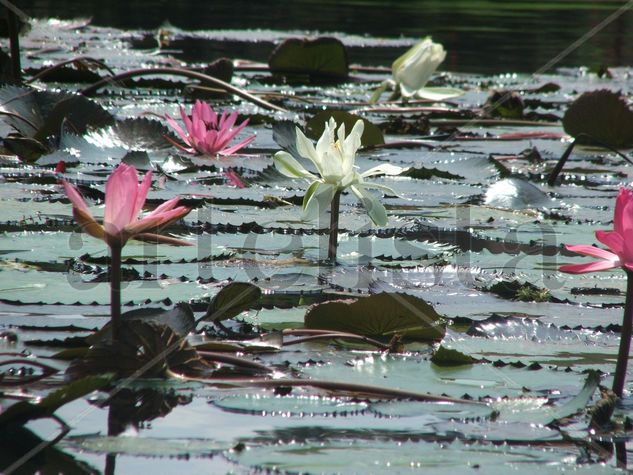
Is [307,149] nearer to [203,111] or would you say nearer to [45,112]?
[203,111]

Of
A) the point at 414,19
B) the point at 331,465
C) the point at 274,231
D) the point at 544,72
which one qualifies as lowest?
the point at 331,465

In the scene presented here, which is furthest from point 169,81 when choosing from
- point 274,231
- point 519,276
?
point 519,276

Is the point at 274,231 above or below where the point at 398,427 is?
above

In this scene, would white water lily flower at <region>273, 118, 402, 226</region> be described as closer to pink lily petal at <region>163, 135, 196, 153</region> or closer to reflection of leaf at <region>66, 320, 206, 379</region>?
reflection of leaf at <region>66, 320, 206, 379</region>

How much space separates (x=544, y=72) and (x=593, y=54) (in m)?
1.64

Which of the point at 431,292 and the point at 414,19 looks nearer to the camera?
the point at 431,292

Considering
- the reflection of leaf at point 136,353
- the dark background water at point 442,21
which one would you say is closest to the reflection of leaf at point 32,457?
the reflection of leaf at point 136,353

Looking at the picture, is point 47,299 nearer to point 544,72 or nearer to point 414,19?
point 544,72

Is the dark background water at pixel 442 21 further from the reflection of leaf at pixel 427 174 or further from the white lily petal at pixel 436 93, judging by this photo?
the reflection of leaf at pixel 427 174

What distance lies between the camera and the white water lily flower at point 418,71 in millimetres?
3307

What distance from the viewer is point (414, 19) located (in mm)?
10211

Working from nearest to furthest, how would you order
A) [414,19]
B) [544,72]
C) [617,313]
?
[617,313], [544,72], [414,19]

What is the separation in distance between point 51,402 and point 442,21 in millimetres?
9200

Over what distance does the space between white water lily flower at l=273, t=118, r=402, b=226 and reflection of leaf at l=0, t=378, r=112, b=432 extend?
66 cm
